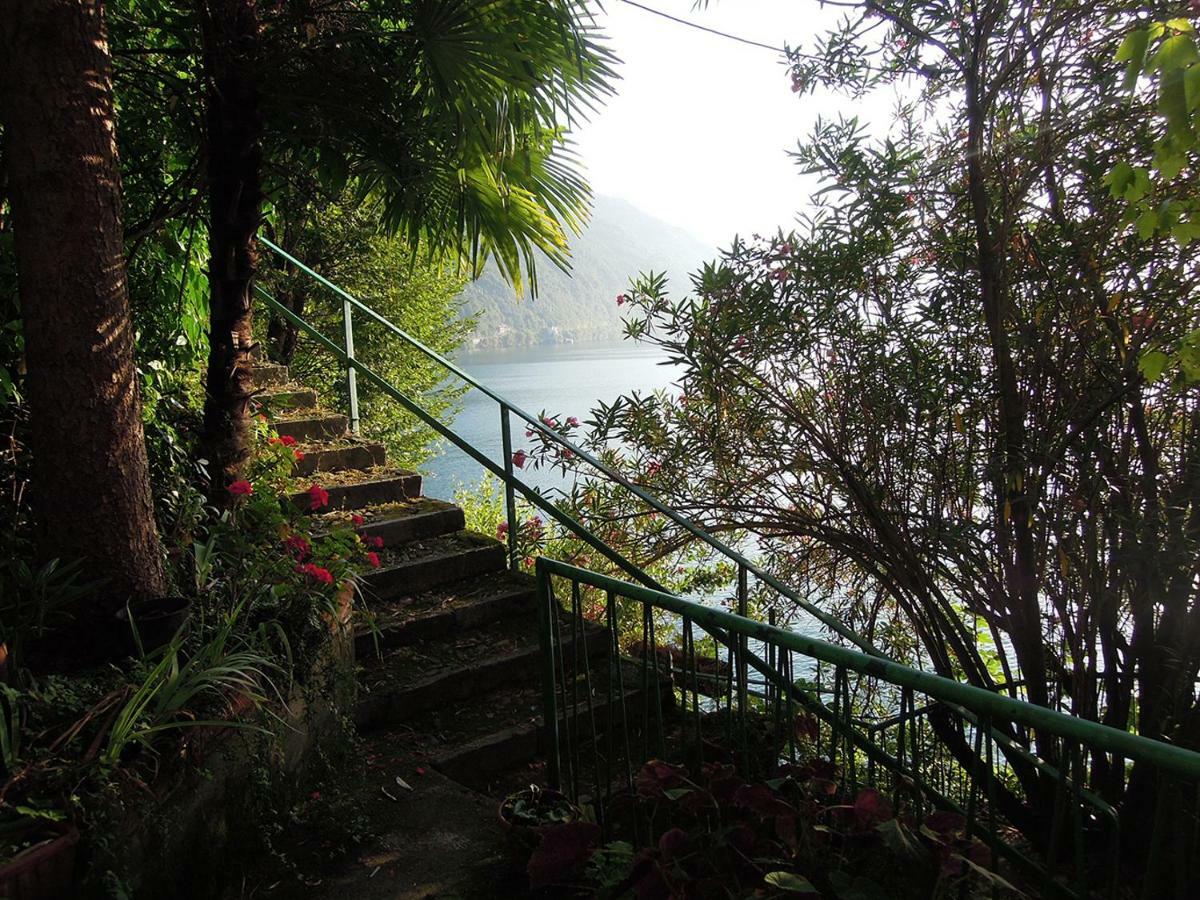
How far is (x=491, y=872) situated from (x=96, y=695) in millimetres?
1289

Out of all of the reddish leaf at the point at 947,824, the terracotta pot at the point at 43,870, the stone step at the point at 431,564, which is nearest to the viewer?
the reddish leaf at the point at 947,824

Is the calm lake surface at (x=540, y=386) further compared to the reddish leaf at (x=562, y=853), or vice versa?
the calm lake surface at (x=540, y=386)

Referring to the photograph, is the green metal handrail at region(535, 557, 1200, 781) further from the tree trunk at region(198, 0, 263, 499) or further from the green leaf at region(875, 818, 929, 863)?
the tree trunk at region(198, 0, 263, 499)

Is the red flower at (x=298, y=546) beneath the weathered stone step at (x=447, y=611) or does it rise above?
above

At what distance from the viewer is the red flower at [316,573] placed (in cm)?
300

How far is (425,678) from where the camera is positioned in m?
3.65

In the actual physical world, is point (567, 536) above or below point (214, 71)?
below

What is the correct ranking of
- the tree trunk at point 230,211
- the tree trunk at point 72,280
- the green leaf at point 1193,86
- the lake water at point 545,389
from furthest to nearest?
the lake water at point 545,389 < the tree trunk at point 230,211 < the tree trunk at point 72,280 < the green leaf at point 1193,86

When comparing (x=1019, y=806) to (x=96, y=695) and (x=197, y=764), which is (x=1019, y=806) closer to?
(x=197, y=764)

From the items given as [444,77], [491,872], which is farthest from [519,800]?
[444,77]

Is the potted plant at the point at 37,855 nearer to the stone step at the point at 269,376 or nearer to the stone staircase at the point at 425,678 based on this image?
the stone staircase at the point at 425,678

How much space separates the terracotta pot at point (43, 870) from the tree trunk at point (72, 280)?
2.95 ft

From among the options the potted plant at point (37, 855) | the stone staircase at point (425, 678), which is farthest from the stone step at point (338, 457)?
the potted plant at point (37, 855)

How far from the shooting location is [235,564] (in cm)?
319
